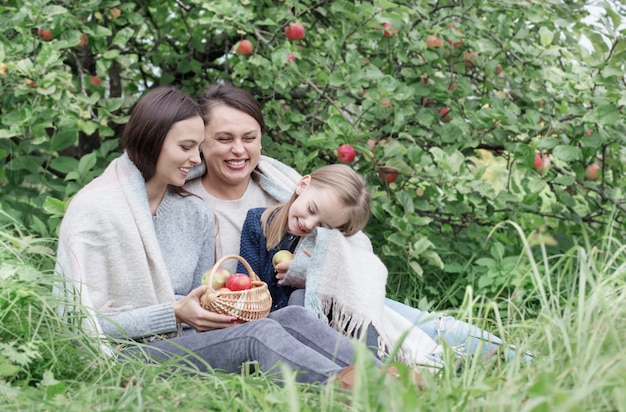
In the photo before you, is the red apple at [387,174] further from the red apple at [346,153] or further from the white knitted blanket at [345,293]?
the white knitted blanket at [345,293]

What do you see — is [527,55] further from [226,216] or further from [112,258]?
[112,258]

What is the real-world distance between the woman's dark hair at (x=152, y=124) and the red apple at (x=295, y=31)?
0.79m

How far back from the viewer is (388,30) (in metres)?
3.41

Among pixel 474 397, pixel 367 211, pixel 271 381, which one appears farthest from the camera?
pixel 367 211

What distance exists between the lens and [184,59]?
387cm

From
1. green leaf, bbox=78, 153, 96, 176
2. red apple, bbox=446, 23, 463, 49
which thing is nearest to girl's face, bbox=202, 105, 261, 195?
green leaf, bbox=78, 153, 96, 176

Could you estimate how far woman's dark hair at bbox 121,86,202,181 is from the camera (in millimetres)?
2518

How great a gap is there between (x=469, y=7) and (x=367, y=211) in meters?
1.26

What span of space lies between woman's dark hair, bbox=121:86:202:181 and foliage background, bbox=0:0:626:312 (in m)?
0.57

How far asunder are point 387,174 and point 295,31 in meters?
0.68

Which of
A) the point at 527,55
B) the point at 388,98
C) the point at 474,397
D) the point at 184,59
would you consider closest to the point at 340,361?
the point at 474,397

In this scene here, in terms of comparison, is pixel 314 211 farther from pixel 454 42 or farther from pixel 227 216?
pixel 454 42

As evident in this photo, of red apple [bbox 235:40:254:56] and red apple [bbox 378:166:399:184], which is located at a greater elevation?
red apple [bbox 235:40:254:56]

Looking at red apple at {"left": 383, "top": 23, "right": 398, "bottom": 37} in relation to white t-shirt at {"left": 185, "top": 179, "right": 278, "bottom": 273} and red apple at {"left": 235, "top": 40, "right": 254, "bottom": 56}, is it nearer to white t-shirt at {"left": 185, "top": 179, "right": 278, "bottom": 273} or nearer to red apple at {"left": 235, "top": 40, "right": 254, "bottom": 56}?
red apple at {"left": 235, "top": 40, "right": 254, "bottom": 56}
